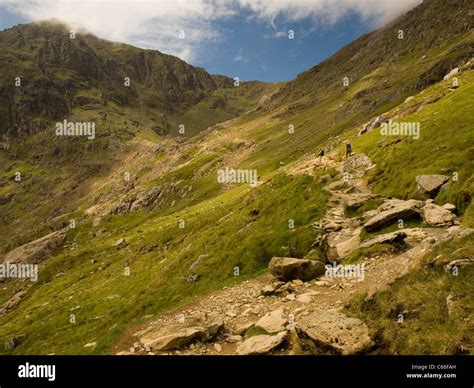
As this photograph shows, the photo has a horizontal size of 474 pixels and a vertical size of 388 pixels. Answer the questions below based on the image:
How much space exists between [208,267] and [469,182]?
25416 millimetres

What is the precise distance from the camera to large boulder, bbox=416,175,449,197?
100 feet

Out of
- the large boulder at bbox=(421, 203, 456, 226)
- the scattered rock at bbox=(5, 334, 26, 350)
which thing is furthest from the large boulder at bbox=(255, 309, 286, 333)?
the scattered rock at bbox=(5, 334, 26, 350)

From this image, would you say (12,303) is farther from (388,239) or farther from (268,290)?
(388,239)

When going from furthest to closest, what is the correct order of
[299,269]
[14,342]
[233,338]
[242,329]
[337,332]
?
[14,342] < [299,269] < [242,329] < [233,338] < [337,332]

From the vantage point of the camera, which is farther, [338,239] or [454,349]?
[338,239]

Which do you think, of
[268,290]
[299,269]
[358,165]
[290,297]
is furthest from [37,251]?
[290,297]

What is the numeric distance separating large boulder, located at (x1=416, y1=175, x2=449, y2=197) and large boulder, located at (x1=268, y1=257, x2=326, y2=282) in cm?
1171

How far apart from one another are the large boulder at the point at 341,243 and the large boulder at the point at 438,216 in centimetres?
488

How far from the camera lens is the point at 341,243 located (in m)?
28.9

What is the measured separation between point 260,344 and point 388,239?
11.6m

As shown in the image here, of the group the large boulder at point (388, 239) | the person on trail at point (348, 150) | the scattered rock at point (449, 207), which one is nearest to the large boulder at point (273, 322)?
the large boulder at point (388, 239)

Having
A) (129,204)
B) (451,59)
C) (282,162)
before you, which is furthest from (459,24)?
(129,204)

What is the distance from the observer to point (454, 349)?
542 inches

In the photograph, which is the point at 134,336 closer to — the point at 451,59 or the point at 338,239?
the point at 338,239
